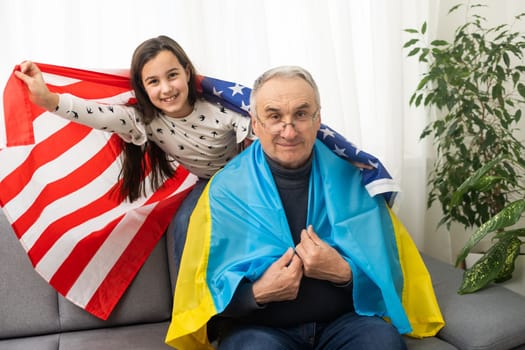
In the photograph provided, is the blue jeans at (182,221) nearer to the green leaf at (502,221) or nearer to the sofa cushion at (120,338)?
the sofa cushion at (120,338)

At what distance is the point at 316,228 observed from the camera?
1.97 meters

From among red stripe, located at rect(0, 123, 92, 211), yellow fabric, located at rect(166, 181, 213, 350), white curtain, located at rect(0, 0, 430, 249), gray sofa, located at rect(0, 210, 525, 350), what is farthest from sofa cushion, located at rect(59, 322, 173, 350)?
white curtain, located at rect(0, 0, 430, 249)

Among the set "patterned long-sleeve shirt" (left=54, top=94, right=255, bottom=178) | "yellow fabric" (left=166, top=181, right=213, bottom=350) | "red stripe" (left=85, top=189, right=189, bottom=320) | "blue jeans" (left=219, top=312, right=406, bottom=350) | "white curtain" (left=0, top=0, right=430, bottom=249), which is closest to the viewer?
"blue jeans" (left=219, top=312, right=406, bottom=350)

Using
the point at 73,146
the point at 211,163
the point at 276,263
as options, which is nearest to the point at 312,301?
the point at 276,263

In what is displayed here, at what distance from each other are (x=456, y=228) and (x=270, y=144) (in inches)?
75.3

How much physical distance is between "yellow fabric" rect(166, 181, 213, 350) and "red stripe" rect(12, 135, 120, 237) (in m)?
0.55

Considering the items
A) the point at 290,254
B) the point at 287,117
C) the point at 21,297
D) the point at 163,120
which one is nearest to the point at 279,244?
the point at 290,254

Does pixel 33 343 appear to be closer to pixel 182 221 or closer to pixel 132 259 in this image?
pixel 132 259

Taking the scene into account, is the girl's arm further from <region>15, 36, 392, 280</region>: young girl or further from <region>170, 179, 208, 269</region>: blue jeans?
<region>170, 179, 208, 269</region>: blue jeans

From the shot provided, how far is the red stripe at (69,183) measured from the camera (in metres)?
2.12

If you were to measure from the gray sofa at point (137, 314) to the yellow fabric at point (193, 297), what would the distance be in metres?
0.25

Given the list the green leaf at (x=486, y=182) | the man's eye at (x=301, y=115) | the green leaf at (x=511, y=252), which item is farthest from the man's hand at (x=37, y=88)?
the green leaf at (x=511, y=252)

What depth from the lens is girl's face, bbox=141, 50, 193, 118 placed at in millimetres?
2119

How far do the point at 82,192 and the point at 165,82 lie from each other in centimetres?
54
